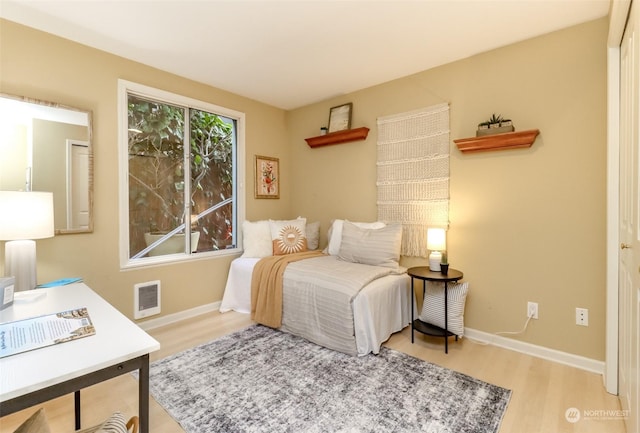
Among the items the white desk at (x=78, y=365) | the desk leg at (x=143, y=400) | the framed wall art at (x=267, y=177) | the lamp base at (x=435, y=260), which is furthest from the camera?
the framed wall art at (x=267, y=177)

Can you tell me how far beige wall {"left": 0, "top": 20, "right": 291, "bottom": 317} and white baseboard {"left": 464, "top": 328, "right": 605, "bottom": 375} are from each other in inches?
103

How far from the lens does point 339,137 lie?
346 cm

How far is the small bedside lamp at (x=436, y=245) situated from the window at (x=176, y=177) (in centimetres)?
216

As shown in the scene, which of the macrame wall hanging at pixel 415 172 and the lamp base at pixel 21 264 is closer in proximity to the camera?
the lamp base at pixel 21 264

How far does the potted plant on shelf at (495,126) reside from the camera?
2383 mm

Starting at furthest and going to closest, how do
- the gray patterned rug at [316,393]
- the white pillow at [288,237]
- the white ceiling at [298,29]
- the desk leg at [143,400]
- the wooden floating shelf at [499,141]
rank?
1. the white pillow at [288,237]
2. the wooden floating shelf at [499,141]
3. the white ceiling at [298,29]
4. the gray patterned rug at [316,393]
5. the desk leg at [143,400]

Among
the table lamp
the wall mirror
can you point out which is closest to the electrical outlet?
the table lamp

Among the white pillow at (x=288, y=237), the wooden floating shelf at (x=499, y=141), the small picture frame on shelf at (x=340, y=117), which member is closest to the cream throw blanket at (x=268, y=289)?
the white pillow at (x=288, y=237)

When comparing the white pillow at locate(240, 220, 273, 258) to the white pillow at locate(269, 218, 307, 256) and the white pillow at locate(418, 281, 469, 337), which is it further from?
the white pillow at locate(418, 281, 469, 337)

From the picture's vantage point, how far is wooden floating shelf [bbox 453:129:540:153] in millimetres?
2283

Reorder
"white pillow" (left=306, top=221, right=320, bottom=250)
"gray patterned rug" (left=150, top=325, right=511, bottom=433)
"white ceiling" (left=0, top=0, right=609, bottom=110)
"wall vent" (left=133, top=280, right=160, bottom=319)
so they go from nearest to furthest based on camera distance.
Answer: "gray patterned rug" (left=150, top=325, right=511, bottom=433)
"white ceiling" (left=0, top=0, right=609, bottom=110)
"wall vent" (left=133, top=280, right=160, bottom=319)
"white pillow" (left=306, top=221, right=320, bottom=250)

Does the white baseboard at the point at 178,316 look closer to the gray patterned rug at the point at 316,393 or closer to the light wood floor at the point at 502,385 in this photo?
the light wood floor at the point at 502,385

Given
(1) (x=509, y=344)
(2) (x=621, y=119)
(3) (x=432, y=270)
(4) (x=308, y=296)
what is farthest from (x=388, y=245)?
(2) (x=621, y=119)

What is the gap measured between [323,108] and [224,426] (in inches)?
130
